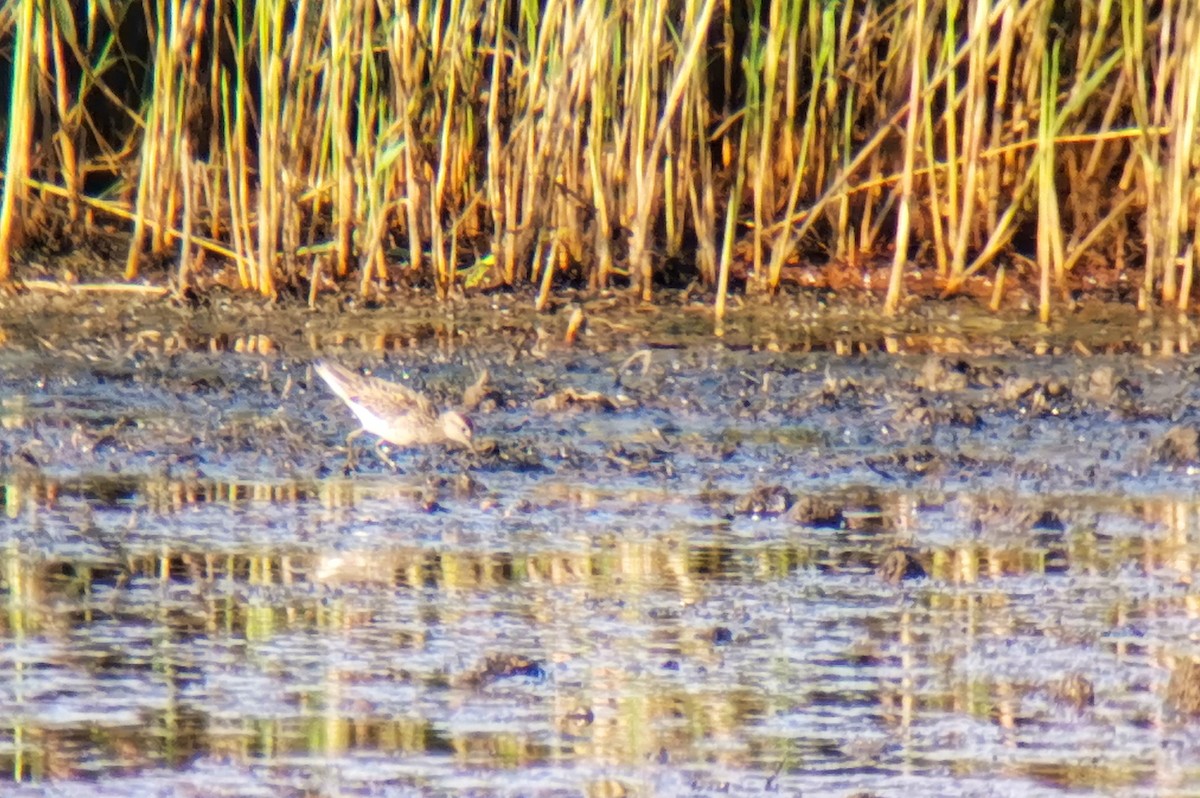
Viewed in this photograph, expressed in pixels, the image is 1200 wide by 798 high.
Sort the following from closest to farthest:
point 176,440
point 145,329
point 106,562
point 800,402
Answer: point 106,562 → point 176,440 → point 800,402 → point 145,329

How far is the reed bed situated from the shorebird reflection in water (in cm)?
210

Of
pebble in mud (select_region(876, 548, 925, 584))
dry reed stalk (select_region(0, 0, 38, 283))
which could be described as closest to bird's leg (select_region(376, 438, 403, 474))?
pebble in mud (select_region(876, 548, 925, 584))

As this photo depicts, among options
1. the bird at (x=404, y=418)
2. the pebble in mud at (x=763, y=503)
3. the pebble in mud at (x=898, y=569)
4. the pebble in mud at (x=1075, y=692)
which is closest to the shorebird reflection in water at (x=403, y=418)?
the bird at (x=404, y=418)

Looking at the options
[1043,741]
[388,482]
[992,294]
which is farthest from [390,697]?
[992,294]

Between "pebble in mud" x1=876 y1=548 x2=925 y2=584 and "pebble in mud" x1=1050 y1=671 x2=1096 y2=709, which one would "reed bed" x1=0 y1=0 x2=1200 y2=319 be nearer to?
"pebble in mud" x1=876 y1=548 x2=925 y2=584

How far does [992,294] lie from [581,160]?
171 centimetres

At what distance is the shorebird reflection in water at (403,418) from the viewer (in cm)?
616

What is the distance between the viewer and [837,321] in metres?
8.52

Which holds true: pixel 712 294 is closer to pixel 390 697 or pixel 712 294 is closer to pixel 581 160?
pixel 581 160

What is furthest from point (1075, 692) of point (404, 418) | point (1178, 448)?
point (404, 418)

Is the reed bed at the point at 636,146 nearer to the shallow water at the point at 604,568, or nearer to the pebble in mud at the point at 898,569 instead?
the shallow water at the point at 604,568

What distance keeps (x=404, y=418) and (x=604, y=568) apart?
1.35 metres

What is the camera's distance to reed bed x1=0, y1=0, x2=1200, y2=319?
8.23 metres

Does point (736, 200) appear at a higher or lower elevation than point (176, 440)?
higher
